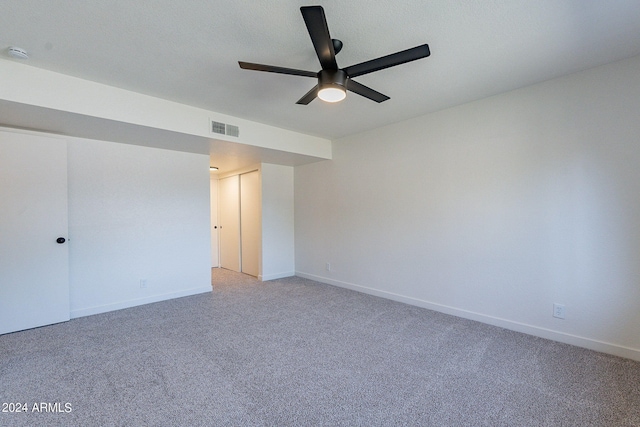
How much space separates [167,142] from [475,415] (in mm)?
4082

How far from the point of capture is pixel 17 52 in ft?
7.11

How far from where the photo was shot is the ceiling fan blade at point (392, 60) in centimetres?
176

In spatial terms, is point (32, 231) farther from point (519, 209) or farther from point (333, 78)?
point (519, 209)

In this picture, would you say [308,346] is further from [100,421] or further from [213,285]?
[213,285]

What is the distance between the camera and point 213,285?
4914 mm

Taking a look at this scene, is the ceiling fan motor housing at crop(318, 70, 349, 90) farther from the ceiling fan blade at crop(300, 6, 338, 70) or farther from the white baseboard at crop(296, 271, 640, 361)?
the white baseboard at crop(296, 271, 640, 361)

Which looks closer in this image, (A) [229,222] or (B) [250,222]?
(B) [250,222]

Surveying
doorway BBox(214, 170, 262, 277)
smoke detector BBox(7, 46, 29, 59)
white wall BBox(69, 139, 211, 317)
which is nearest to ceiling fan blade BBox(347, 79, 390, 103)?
smoke detector BBox(7, 46, 29, 59)

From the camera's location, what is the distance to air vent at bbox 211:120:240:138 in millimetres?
3475

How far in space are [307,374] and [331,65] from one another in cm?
225

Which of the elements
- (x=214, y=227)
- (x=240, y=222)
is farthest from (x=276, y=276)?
(x=214, y=227)

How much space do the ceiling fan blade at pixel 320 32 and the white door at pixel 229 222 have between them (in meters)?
4.40

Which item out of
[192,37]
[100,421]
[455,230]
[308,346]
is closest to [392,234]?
[455,230]

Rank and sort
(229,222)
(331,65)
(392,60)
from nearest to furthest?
(392,60) < (331,65) < (229,222)
